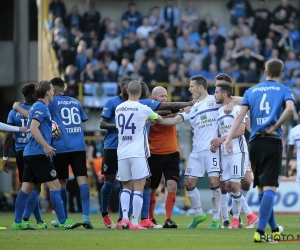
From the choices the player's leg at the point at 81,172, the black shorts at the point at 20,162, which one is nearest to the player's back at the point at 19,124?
the black shorts at the point at 20,162

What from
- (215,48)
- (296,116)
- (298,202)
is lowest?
(298,202)

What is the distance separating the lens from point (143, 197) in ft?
53.4

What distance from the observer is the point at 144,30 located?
99.7ft

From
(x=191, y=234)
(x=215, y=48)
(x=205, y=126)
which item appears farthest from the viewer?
(x=215, y=48)

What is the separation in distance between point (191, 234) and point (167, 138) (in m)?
2.62

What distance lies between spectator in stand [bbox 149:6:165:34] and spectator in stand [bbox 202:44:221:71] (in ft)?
6.91

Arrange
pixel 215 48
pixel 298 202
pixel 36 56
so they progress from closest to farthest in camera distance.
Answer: pixel 298 202, pixel 215 48, pixel 36 56

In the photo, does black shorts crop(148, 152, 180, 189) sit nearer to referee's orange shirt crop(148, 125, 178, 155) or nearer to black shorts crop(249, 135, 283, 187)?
referee's orange shirt crop(148, 125, 178, 155)

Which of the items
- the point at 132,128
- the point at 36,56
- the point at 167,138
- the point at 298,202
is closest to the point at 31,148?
the point at 132,128

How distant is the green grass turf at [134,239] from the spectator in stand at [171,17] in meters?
15.9

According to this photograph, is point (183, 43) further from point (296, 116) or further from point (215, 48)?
point (296, 116)

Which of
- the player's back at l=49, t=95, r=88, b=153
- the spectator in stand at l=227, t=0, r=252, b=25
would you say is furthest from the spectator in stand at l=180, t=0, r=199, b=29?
the player's back at l=49, t=95, r=88, b=153

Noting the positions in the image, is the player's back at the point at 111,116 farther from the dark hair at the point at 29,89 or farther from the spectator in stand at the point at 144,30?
the spectator in stand at the point at 144,30

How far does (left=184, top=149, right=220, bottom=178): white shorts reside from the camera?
16.1 meters
